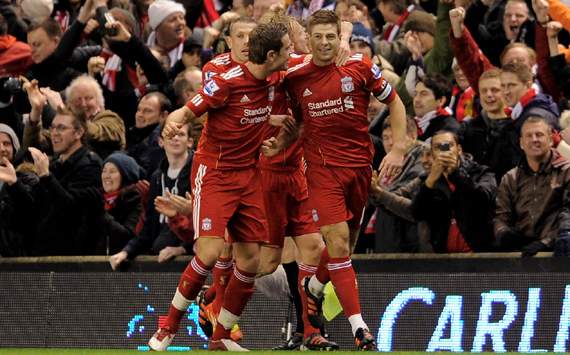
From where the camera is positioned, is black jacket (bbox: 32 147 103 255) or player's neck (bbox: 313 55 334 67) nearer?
player's neck (bbox: 313 55 334 67)

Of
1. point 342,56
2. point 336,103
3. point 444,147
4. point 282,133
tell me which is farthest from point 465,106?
point 282,133

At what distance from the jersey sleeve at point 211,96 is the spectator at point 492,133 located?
11.2ft

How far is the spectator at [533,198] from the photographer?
13156 millimetres

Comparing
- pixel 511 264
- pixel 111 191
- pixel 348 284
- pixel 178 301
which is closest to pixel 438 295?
pixel 511 264

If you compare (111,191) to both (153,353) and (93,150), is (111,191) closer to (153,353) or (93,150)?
(93,150)

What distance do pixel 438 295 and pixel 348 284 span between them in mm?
1828

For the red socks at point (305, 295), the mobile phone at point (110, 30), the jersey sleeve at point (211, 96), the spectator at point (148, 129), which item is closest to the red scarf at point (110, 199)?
the spectator at point (148, 129)

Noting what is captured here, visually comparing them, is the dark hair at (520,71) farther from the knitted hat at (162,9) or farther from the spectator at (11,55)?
the spectator at (11,55)

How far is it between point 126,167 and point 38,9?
5249 millimetres

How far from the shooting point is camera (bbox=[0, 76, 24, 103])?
55.7 feet

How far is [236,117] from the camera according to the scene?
12.3 metres

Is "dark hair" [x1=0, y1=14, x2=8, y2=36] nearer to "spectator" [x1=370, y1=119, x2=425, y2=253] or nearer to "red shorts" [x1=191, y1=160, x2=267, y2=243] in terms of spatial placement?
"spectator" [x1=370, y1=119, x2=425, y2=253]

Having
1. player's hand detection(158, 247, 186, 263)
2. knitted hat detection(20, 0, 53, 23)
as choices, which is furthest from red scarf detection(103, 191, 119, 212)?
knitted hat detection(20, 0, 53, 23)

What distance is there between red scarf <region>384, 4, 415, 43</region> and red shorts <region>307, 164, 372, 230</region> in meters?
5.32
